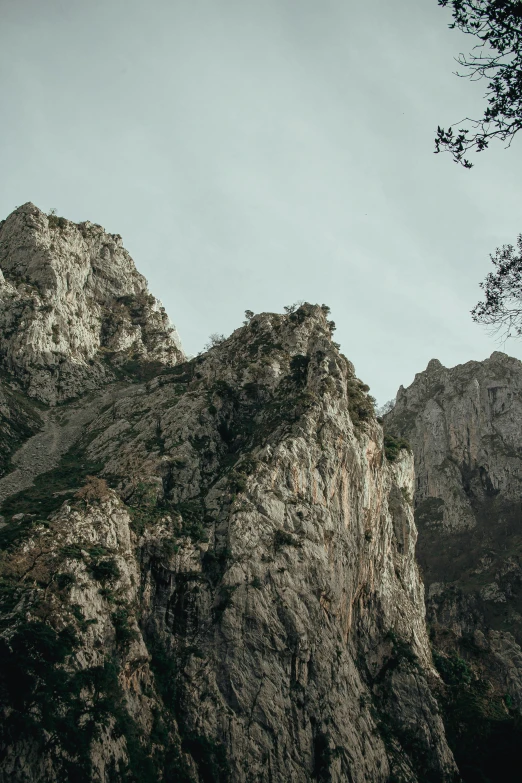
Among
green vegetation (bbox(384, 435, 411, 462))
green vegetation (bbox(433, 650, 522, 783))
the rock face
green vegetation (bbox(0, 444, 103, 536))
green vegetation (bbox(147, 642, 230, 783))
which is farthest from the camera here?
green vegetation (bbox(384, 435, 411, 462))

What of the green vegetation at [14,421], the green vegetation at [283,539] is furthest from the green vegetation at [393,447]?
the green vegetation at [14,421]

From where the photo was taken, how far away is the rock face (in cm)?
6225

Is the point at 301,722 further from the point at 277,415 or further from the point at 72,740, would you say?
the point at 277,415

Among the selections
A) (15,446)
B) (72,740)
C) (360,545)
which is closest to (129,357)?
(15,446)

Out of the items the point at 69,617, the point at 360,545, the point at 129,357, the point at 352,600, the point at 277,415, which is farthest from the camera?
the point at 129,357

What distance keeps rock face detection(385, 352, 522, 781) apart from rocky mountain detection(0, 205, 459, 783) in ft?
23.1

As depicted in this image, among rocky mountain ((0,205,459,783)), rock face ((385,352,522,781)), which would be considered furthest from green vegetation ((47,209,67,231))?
rock face ((385,352,522,781))

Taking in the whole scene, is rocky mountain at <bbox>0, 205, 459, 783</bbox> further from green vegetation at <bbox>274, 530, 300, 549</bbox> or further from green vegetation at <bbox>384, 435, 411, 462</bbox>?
green vegetation at <bbox>384, 435, 411, 462</bbox>

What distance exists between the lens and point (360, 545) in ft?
188

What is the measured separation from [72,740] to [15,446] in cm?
4011

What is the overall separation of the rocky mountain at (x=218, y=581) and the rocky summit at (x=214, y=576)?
0.50 feet

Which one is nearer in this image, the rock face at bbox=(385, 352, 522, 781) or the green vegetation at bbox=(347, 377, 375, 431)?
the rock face at bbox=(385, 352, 522, 781)

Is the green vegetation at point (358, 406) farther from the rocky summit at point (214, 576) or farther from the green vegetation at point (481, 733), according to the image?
the green vegetation at point (481, 733)

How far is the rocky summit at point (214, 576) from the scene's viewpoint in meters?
36.3
